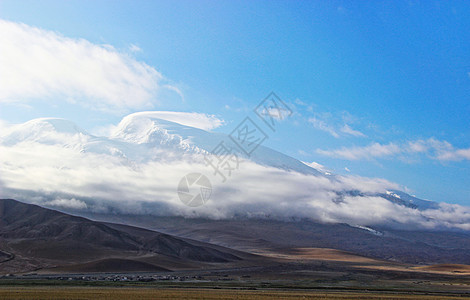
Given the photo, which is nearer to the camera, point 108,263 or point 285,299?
point 285,299

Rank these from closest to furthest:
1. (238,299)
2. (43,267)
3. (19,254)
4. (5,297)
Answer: (5,297)
(238,299)
(43,267)
(19,254)

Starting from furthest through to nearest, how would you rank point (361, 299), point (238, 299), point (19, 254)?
point (19, 254) → point (361, 299) → point (238, 299)

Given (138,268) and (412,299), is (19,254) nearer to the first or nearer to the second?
(138,268)

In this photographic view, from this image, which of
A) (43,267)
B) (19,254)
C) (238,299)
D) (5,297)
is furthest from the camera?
(19,254)

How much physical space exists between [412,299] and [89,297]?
54.6 metres

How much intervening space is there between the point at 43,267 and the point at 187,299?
398 feet


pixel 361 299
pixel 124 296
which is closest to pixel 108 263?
pixel 124 296

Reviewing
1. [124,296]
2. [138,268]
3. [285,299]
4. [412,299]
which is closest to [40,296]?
[124,296]

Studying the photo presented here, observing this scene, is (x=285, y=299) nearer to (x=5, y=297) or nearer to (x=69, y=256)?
(x=5, y=297)

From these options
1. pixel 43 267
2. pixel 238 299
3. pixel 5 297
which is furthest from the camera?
pixel 43 267

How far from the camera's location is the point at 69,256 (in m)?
198

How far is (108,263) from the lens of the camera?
167 metres

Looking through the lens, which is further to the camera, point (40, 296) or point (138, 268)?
point (138, 268)

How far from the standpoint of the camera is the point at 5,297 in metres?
61.4
